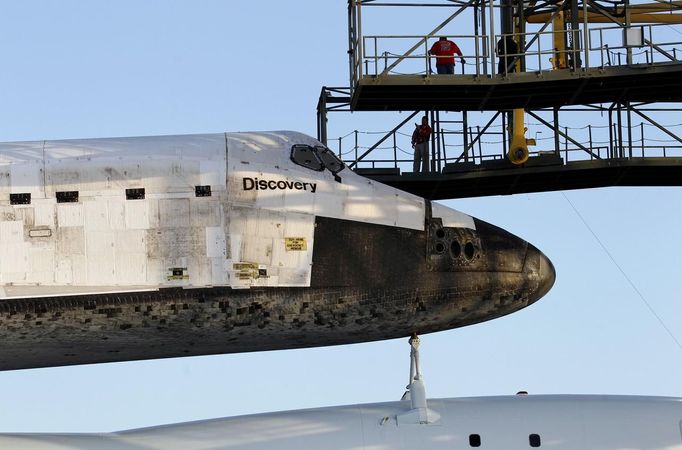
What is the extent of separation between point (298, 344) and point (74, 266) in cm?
504

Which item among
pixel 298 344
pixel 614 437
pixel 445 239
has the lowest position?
pixel 614 437

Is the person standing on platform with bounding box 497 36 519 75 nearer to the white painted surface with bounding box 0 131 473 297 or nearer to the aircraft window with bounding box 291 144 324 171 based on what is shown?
the aircraft window with bounding box 291 144 324 171

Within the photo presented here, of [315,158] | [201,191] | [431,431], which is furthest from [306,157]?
[431,431]

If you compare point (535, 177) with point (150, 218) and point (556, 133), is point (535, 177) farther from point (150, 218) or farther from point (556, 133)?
point (150, 218)

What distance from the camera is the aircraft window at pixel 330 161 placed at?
31.7m

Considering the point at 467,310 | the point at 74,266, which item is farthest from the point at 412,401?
the point at 74,266

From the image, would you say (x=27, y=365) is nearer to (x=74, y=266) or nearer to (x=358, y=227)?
(x=74, y=266)

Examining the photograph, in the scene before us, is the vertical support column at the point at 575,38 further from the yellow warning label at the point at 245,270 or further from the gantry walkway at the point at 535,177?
the yellow warning label at the point at 245,270

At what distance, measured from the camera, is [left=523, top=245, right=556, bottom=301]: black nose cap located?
3172cm

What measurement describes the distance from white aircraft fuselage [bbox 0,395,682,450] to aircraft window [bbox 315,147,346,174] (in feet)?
18.0

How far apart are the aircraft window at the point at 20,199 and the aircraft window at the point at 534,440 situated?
38.1 feet

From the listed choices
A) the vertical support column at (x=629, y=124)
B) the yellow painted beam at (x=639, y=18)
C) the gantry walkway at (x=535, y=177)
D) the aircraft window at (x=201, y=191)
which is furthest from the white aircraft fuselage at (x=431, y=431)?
the yellow painted beam at (x=639, y=18)

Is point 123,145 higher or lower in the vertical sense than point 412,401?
higher

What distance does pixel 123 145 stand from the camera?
100ft
